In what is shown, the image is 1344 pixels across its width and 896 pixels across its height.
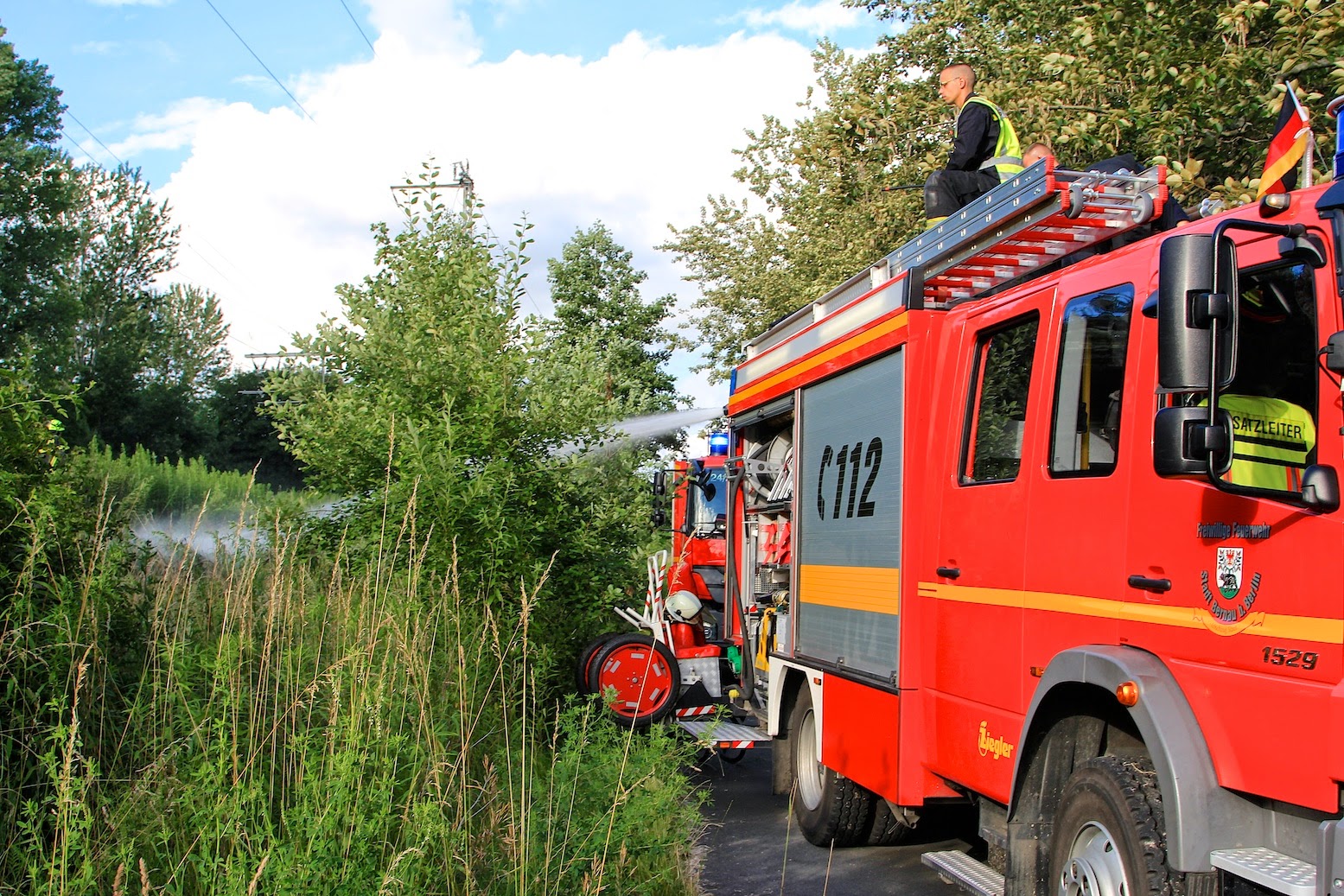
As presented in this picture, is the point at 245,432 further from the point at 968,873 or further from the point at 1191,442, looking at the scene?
the point at 1191,442

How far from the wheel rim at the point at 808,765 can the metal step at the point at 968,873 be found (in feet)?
6.07

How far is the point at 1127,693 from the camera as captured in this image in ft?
12.3

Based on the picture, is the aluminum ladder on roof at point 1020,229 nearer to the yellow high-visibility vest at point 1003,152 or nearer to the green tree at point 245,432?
the yellow high-visibility vest at point 1003,152

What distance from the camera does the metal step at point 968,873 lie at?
4.68 metres

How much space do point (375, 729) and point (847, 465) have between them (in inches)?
124

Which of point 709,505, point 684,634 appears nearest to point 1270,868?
point 684,634

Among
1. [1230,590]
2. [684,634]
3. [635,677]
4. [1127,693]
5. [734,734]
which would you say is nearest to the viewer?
[1230,590]

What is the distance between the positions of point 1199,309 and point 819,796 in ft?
15.0

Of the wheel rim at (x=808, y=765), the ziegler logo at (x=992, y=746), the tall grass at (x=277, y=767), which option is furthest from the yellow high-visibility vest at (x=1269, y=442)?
the wheel rim at (x=808, y=765)

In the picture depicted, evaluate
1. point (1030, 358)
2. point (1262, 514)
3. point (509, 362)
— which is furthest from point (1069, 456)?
point (509, 362)

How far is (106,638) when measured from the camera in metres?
5.16

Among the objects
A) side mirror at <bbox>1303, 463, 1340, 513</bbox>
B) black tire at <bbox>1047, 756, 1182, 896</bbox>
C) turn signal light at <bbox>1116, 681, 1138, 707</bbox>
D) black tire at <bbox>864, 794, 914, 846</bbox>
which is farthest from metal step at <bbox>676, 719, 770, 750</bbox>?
side mirror at <bbox>1303, 463, 1340, 513</bbox>

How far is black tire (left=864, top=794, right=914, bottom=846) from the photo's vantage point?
6.76 metres

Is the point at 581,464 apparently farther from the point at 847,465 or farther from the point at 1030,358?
the point at 1030,358
